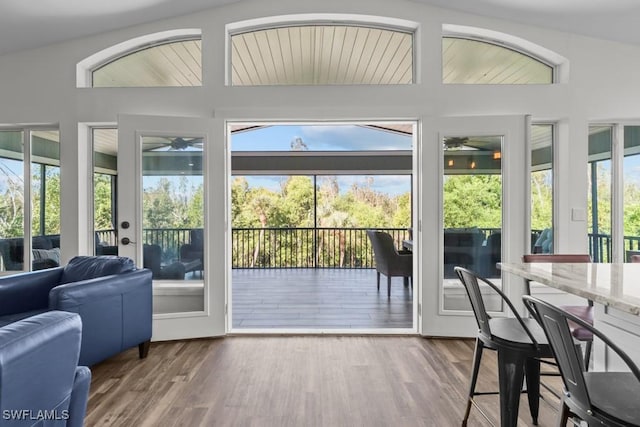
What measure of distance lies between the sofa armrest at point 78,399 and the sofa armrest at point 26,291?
A: 1.96 metres

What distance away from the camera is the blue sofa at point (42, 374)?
44.8 inches

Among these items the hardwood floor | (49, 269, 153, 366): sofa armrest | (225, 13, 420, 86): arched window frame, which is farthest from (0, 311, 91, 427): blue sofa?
(225, 13, 420, 86): arched window frame

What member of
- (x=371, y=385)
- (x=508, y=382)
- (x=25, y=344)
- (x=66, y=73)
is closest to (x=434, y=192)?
(x=371, y=385)

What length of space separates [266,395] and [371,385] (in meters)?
0.70

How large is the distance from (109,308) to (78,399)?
4.58 feet

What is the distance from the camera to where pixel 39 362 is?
1231 millimetres

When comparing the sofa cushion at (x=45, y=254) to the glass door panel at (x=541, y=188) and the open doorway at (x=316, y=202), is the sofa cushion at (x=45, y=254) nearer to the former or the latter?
the open doorway at (x=316, y=202)

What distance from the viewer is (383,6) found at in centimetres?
361

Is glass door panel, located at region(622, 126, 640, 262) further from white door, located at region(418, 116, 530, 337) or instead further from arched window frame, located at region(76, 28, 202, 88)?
arched window frame, located at region(76, 28, 202, 88)

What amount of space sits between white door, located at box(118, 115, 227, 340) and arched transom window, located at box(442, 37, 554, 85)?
2327mm

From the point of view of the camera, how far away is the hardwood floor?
2160 mm

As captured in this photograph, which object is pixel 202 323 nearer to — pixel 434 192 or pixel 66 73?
pixel 434 192

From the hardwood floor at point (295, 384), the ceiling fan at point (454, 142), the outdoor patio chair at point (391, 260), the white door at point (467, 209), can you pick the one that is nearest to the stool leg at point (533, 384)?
the hardwood floor at point (295, 384)

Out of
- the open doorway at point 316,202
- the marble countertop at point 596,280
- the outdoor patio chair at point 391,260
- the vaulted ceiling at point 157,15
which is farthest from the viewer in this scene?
the open doorway at point 316,202
